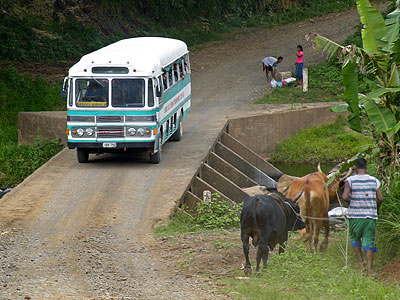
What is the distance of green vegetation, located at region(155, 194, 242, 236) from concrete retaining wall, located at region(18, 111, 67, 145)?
8244 mm

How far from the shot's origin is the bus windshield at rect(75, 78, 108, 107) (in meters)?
16.8

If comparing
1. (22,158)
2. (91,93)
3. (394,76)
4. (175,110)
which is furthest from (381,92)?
(22,158)

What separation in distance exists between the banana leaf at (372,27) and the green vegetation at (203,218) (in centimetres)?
422

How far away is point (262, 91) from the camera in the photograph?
27.5m

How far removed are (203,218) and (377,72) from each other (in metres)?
4.29

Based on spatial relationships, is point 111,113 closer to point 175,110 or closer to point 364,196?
point 175,110

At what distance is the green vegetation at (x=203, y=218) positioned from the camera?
43.2 feet

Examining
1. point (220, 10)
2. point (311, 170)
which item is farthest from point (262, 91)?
point (220, 10)

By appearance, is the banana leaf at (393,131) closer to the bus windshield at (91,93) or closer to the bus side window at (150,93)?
the bus side window at (150,93)

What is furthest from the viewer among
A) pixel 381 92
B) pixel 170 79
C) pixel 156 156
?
pixel 170 79

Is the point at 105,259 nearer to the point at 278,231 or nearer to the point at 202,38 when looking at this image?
the point at 278,231

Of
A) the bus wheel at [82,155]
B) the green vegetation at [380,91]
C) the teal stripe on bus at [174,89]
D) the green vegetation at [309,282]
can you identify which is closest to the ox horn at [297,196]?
the green vegetation at [380,91]

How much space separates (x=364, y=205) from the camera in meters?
10.2

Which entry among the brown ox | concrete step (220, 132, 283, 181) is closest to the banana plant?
the brown ox
